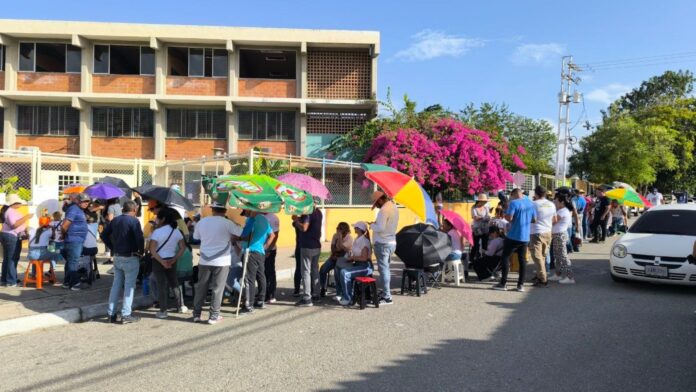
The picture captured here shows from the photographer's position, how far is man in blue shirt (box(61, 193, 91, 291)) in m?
8.20

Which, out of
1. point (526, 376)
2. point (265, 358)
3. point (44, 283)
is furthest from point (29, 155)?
point (526, 376)

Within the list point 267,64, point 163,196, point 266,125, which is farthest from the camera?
point 267,64

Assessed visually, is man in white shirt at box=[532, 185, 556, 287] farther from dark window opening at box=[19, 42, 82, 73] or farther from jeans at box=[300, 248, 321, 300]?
dark window opening at box=[19, 42, 82, 73]

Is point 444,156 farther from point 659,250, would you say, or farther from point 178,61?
point 178,61

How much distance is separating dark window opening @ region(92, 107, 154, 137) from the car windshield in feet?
68.7

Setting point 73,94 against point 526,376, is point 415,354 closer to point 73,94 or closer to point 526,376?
point 526,376

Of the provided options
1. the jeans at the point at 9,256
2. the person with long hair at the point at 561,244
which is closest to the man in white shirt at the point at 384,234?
the person with long hair at the point at 561,244

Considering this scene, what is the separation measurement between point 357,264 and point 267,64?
19482 millimetres

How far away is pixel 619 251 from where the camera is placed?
9.04m

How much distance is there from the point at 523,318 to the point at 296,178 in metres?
4.49

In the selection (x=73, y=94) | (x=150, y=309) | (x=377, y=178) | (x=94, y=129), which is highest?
(x=73, y=94)

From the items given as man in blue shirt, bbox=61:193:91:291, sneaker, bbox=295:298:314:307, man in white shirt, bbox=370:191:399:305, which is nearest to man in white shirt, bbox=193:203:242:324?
sneaker, bbox=295:298:314:307

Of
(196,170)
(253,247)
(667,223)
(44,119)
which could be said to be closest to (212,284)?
(253,247)

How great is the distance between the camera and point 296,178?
8.98 m
